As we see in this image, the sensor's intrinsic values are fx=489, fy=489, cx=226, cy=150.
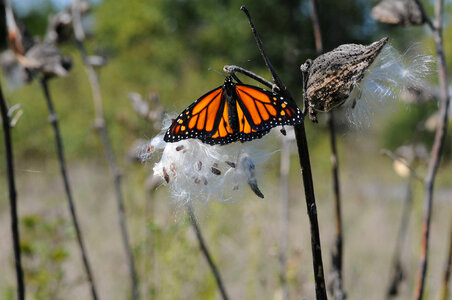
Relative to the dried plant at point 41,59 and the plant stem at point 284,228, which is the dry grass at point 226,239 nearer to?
the plant stem at point 284,228

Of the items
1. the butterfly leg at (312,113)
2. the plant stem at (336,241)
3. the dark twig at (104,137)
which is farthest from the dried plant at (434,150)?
the dark twig at (104,137)

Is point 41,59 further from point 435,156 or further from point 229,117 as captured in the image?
point 435,156

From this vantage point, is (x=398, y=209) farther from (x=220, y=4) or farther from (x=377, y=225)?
(x=220, y=4)

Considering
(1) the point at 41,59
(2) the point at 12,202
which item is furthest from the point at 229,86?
(1) the point at 41,59

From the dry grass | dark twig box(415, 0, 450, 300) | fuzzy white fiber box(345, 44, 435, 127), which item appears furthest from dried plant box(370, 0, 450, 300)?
the dry grass

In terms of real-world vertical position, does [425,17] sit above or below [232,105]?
above

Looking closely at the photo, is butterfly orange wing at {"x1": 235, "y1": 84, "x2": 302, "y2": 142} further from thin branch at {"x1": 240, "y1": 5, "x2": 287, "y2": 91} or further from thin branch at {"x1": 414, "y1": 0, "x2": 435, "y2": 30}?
thin branch at {"x1": 414, "y1": 0, "x2": 435, "y2": 30}
